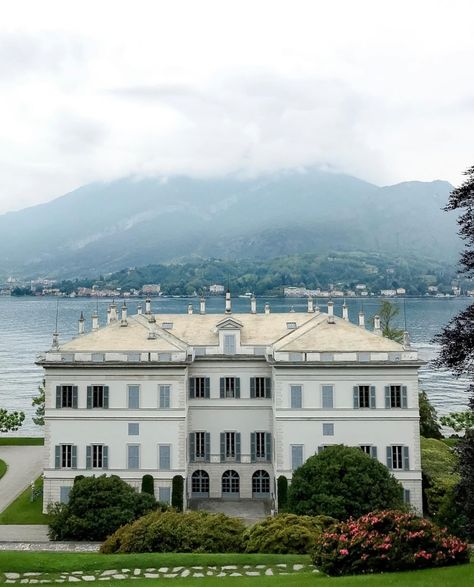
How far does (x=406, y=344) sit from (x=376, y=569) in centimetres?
2513

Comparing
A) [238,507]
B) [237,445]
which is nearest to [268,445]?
[237,445]

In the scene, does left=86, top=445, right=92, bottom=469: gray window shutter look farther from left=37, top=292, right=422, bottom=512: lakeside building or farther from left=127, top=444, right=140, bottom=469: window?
left=127, top=444, right=140, bottom=469: window

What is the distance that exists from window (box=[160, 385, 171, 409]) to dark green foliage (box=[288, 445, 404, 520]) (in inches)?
365

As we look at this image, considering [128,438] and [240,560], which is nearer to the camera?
[240,560]

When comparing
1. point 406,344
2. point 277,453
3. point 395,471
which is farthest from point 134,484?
point 406,344

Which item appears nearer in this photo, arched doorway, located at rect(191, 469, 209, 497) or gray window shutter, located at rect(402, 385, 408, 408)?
gray window shutter, located at rect(402, 385, 408, 408)

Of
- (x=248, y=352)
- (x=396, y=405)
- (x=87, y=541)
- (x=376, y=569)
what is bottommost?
(x=87, y=541)

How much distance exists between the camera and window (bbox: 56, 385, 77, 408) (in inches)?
1732

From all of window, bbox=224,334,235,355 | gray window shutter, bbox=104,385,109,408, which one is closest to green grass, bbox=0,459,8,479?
gray window shutter, bbox=104,385,109,408

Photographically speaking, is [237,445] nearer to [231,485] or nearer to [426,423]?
[231,485]

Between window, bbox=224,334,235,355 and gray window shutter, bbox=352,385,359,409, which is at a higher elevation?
window, bbox=224,334,235,355

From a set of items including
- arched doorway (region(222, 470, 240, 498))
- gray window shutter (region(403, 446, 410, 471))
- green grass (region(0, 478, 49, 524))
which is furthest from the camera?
arched doorway (region(222, 470, 240, 498))

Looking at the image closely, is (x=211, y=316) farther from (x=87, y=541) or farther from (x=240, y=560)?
(x=240, y=560)

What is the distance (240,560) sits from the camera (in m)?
25.2
